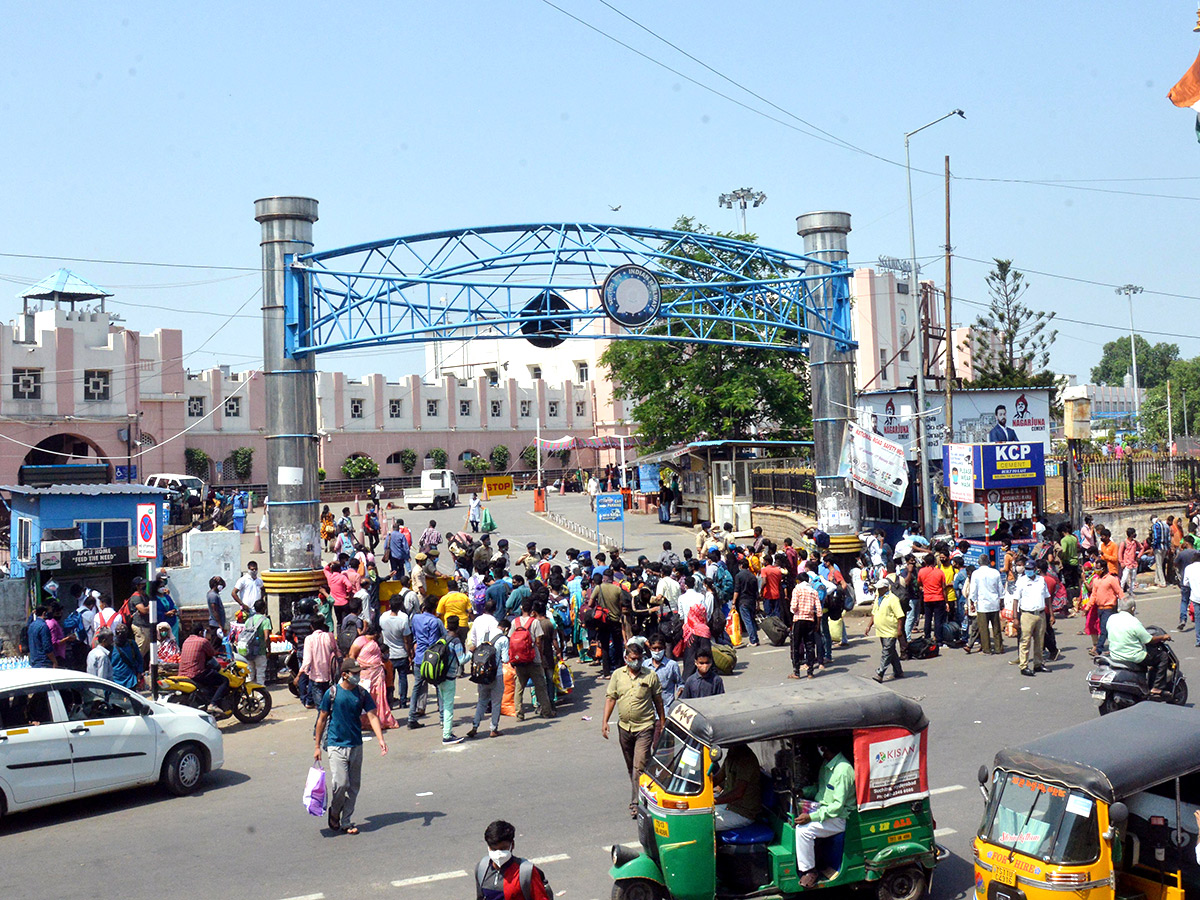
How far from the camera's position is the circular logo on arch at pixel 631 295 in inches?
770

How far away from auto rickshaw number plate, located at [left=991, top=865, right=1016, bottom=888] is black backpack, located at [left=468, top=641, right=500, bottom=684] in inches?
265

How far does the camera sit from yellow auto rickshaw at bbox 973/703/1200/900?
646 centimetres

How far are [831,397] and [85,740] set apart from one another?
610 inches

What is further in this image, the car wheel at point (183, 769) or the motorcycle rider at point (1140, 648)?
the motorcycle rider at point (1140, 648)

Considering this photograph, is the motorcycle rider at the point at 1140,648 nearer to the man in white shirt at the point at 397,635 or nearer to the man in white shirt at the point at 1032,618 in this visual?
the man in white shirt at the point at 1032,618

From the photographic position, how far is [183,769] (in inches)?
436

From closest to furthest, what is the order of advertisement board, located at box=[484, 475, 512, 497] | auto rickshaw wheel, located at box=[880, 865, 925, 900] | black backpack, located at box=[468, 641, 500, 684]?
auto rickshaw wheel, located at box=[880, 865, 925, 900], black backpack, located at box=[468, 641, 500, 684], advertisement board, located at box=[484, 475, 512, 497]

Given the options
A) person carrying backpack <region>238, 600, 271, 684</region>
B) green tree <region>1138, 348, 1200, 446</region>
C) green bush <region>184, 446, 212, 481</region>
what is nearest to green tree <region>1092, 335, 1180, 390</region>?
green tree <region>1138, 348, 1200, 446</region>

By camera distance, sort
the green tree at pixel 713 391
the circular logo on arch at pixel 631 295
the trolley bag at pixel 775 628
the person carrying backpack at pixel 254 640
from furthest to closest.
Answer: the green tree at pixel 713 391 → the circular logo on arch at pixel 631 295 → the trolley bag at pixel 775 628 → the person carrying backpack at pixel 254 640

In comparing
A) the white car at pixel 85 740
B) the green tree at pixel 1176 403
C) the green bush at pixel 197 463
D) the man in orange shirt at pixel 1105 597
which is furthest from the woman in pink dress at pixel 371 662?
the green tree at pixel 1176 403

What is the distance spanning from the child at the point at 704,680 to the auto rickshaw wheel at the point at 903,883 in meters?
2.45

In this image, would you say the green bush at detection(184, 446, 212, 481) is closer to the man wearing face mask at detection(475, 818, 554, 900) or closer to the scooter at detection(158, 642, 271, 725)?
the scooter at detection(158, 642, 271, 725)

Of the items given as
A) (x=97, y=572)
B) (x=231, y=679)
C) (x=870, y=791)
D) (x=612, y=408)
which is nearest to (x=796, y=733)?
(x=870, y=791)

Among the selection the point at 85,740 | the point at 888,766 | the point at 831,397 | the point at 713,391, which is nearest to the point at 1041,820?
the point at 888,766
